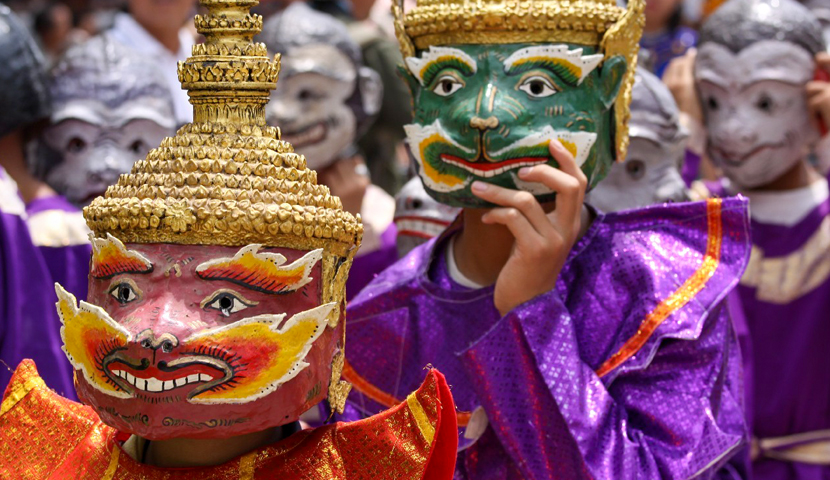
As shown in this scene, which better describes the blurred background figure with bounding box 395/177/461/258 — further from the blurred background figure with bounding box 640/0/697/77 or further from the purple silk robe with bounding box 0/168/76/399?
the blurred background figure with bounding box 640/0/697/77

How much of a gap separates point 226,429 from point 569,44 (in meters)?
1.24

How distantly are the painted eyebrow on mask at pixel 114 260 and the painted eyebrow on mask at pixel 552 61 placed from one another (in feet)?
3.34

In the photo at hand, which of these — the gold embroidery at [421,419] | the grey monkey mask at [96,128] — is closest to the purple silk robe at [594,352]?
the gold embroidery at [421,419]

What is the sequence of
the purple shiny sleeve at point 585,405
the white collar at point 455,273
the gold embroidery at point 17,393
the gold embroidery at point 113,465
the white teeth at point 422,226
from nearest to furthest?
the gold embroidery at point 113,465 < the gold embroidery at point 17,393 < the purple shiny sleeve at point 585,405 < the white collar at point 455,273 < the white teeth at point 422,226

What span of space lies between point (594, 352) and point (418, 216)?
1.12 m

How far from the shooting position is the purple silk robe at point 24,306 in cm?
377

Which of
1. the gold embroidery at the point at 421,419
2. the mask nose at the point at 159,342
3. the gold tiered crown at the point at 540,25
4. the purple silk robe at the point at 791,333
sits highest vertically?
the gold tiered crown at the point at 540,25

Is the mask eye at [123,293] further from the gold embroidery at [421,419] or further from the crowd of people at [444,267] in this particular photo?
the gold embroidery at [421,419]

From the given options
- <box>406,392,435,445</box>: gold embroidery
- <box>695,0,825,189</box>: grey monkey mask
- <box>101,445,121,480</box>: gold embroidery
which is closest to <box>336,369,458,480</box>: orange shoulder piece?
<box>406,392,435,445</box>: gold embroidery

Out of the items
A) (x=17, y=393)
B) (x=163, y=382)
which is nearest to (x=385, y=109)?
(x=17, y=393)

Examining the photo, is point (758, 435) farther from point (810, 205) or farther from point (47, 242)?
point (47, 242)

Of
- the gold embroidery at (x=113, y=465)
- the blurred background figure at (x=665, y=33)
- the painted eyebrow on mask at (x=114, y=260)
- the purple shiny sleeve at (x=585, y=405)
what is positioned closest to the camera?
the painted eyebrow on mask at (x=114, y=260)

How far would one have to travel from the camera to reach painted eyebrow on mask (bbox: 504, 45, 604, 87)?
9.82ft

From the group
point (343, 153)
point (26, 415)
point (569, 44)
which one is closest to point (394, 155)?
point (343, 153)
